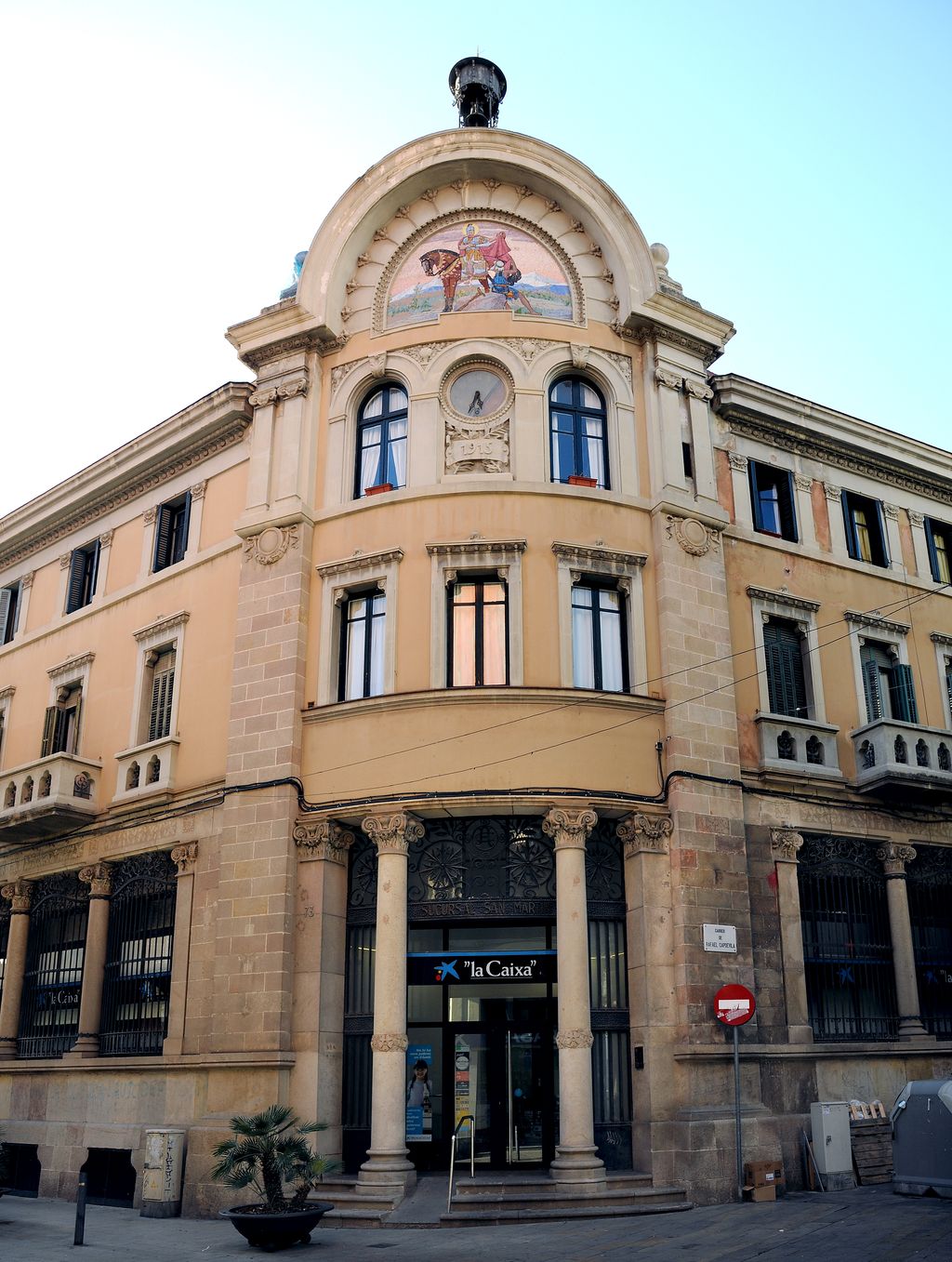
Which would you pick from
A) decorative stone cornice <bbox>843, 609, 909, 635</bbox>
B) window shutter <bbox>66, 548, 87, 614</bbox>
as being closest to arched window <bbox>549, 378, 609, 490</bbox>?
decorative stone cornice <bbox>843, 609, 909, 635</bbox>

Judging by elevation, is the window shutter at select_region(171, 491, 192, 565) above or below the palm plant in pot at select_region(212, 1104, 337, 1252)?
above

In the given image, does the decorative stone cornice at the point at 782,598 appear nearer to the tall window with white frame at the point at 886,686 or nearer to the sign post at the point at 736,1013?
the tall window with white frame at the point at 886,686

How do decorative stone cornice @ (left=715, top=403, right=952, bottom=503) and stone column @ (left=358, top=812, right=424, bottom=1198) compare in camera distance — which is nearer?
stone column @ (left=358, top=812, right=424, bottom=1198)

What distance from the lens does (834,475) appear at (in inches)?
1077

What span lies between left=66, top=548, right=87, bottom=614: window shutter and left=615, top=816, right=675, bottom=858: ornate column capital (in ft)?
52.5

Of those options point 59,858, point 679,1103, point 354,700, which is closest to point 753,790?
point 679,1103

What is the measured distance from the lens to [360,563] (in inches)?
896

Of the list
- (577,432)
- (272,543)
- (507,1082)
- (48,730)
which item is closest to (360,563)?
(272,543)

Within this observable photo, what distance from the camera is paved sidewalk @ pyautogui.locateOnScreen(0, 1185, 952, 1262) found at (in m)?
14.5

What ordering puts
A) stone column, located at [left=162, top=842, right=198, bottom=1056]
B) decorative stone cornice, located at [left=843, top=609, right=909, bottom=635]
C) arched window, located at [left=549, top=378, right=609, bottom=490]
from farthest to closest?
decorative stone cornice, located at [left=843, top=609, right=909, bottom=635] → arched window, located at [left=549, top=378, right=609, bottom=490] → stone column, located at [left=162, top=842, right=198, bottom=1056]

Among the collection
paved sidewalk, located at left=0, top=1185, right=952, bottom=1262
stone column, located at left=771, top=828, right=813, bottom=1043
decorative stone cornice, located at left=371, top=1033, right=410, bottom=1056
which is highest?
stone column, located at left=771, top=828, right=813, bottom=1043

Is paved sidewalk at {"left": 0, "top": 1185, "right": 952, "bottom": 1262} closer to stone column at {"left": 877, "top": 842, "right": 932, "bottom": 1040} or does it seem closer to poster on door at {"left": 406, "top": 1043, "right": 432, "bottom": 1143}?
poster on door at {"left": 406, "top": 1043, "right": 432, "bottom": 1143}

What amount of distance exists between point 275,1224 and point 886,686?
17.0m

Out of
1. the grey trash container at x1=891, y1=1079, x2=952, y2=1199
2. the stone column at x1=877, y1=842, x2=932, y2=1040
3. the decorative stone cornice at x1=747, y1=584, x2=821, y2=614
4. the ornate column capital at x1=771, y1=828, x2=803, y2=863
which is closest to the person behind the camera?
the grey trash container at x1=891, y1=1079, x2=952, y2=1199
